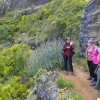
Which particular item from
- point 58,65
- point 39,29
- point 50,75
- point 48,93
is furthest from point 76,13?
point 48,93

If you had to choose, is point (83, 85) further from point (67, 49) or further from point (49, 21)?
point (49, 21)

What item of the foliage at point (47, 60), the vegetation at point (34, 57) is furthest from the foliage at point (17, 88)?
the foliage at point (47, 60)

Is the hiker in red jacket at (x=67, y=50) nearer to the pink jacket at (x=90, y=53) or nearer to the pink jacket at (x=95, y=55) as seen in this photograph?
the pink jacket at (x=90, y=53)

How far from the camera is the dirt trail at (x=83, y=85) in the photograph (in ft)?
21.0

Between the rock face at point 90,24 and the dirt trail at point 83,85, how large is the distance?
1.77 m

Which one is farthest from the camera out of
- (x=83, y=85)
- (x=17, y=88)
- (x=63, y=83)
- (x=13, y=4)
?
(x=13, y=4)

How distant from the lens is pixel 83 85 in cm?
709

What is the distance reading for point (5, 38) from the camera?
57.5 feet

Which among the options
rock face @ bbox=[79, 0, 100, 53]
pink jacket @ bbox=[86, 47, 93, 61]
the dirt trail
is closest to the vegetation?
the dirt trail

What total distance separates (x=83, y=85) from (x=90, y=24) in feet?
11.9

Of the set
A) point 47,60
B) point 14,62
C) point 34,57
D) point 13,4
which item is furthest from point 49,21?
point 13,4

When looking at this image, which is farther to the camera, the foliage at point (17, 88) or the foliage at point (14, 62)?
the foliage at point (14, 62)

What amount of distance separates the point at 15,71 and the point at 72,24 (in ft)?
14.8

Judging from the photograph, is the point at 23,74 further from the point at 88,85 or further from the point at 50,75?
the point at 88,85
